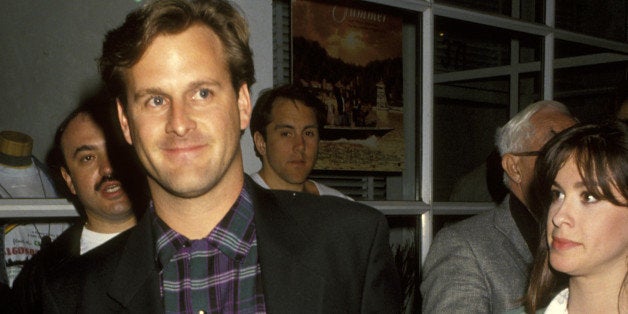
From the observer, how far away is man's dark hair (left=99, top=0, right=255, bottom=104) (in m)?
1.28

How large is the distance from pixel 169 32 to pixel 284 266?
0.54 m

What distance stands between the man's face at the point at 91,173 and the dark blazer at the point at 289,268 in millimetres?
474

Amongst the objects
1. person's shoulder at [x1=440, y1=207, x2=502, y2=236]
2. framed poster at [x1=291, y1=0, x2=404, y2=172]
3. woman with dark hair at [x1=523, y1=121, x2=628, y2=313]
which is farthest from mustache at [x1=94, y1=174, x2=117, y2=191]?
framed poster at [x1=291, y1=0, x2=404, y2=172]

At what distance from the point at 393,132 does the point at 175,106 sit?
2.77 meters

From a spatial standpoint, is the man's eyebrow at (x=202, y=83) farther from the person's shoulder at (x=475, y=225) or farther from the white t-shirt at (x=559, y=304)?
the person's shoulder at (x=475, y=225)

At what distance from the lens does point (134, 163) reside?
2.03 metres

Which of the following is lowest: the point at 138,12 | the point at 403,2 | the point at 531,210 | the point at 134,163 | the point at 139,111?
the point at 531,210

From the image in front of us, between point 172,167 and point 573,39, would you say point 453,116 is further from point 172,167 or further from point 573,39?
point 172,167

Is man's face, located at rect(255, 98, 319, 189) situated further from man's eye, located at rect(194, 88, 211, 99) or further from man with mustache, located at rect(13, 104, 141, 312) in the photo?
man's eye, located at rect(194, 88, 211, 99)

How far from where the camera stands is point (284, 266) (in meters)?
1.25

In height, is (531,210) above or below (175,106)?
below

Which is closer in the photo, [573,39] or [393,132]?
[573,39]

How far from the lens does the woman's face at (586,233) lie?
137 cm

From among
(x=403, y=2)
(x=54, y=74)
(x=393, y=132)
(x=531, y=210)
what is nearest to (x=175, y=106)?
(x=403, y=2)
